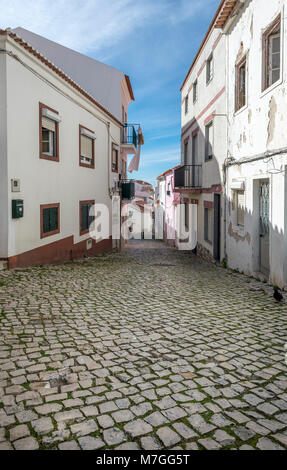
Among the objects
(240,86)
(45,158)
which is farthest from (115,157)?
(240,86)

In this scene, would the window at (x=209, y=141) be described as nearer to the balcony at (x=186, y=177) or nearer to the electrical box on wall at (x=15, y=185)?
the balcony at (x=186, y=177)

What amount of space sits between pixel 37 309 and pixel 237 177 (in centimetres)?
683

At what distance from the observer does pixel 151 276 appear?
32.3 ft

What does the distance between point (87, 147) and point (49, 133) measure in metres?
3.70

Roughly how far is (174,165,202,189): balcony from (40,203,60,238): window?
634 cm

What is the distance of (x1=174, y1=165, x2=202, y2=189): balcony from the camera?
1632 cm

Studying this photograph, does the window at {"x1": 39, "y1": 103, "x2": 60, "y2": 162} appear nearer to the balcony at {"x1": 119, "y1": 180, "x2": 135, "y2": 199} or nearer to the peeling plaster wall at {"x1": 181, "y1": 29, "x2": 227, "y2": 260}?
the peeling plaster wall at {"x1": 181, "y1": 29, "x2": 227, "y2": 260}

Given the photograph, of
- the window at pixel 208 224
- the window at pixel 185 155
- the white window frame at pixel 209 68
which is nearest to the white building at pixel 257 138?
the white window frame at pixel 209 68

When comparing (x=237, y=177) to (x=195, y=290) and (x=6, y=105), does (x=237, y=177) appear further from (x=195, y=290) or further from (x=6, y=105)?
(x=6, y=105)

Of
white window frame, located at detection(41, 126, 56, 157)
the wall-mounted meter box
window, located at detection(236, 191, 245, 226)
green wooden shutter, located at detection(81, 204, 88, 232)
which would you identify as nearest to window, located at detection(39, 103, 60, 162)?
white window frame, located at detection(41, 126, 56, 157)

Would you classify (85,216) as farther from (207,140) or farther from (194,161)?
(194,161)

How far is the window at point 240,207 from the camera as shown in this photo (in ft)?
34.7

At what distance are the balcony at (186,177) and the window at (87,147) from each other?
3779 mm
